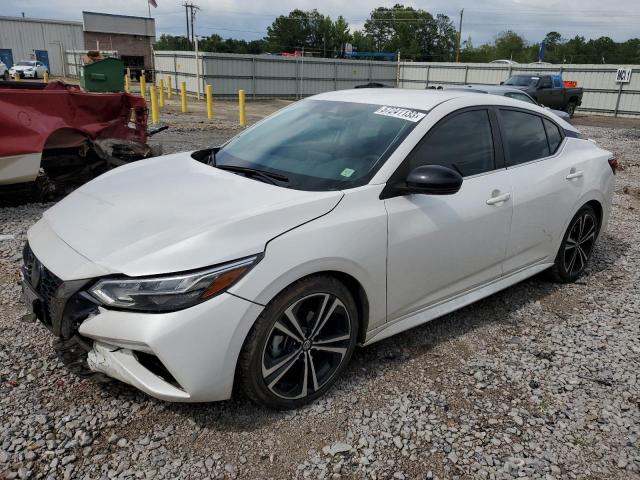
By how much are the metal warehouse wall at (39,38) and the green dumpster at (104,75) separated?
1648 inches

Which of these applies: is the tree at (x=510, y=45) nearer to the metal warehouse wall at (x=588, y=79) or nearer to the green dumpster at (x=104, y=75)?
the metal warehouse wall at (x=588, y=79)

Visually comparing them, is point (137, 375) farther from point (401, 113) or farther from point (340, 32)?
point (340, 32)

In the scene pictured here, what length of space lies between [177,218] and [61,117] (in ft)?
15.0

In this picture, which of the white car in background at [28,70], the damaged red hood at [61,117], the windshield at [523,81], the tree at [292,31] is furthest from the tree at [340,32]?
the damaged red hood at [61,117]

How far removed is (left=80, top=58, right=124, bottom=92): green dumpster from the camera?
1617 centimetres

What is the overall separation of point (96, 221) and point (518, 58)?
9296 cm

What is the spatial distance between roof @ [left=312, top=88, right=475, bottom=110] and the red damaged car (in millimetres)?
3626

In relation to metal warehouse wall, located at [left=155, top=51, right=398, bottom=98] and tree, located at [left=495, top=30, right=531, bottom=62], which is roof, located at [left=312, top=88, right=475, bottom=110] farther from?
tree, located at [left=495, top=30, right=531, bottom=62]

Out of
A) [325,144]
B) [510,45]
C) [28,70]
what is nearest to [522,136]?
[325,144]

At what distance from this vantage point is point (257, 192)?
2881 mm

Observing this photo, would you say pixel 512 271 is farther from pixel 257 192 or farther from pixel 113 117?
pixel 113 117

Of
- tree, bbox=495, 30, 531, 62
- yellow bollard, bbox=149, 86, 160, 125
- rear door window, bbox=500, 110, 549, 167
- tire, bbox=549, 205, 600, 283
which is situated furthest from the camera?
tree, bbox=495, 30, 531, 62


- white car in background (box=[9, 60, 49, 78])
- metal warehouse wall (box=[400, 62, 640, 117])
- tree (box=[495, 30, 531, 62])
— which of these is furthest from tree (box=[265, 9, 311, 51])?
metal warehouse wall (box=[400, 62, 640, 117])

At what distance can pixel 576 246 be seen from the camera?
4.56 m
